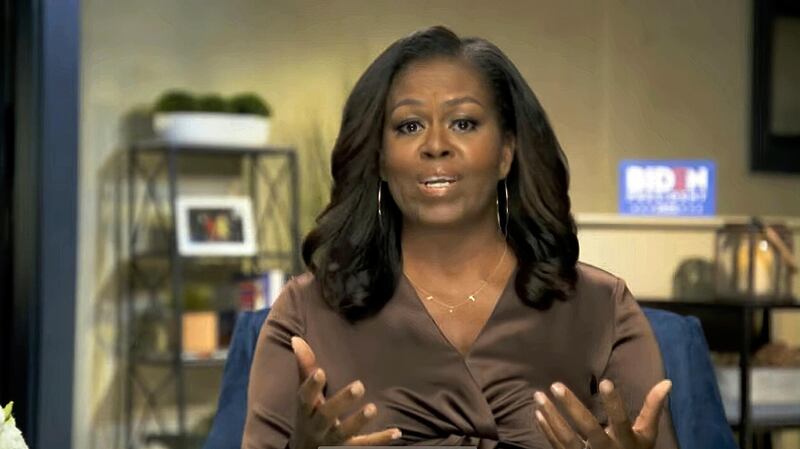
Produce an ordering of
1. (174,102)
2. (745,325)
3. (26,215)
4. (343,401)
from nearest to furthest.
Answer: (343,401), (745,325), (26,215), (174,102)

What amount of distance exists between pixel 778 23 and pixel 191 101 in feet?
5.77

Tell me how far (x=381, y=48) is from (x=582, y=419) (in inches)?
102

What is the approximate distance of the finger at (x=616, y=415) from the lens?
895 millimetres

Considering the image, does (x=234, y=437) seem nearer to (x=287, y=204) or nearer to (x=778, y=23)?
(x=287, y=204)

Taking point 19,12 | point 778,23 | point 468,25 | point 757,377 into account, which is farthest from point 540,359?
point 778,23

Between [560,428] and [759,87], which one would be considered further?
[759,87]

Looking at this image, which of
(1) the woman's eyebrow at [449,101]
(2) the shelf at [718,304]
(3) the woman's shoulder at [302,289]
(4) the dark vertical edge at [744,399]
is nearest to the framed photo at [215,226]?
(2) the shelf at [718,304]

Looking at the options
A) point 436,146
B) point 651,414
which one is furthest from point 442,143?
point 651,414

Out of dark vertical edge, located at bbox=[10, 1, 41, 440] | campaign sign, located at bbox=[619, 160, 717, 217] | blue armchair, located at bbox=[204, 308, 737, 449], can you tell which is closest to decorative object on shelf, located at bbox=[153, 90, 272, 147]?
dark vertical edge, located at bbox=[10, 1, 41, 440]

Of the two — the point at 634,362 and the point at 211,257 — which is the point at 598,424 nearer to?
the point at 634,362

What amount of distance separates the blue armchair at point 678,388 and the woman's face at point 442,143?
455mm

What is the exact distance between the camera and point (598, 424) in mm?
905

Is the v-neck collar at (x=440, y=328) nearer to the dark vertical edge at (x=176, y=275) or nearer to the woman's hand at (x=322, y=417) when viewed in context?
the woman's hand at (x=322, y=417)

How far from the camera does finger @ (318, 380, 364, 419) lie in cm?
88
